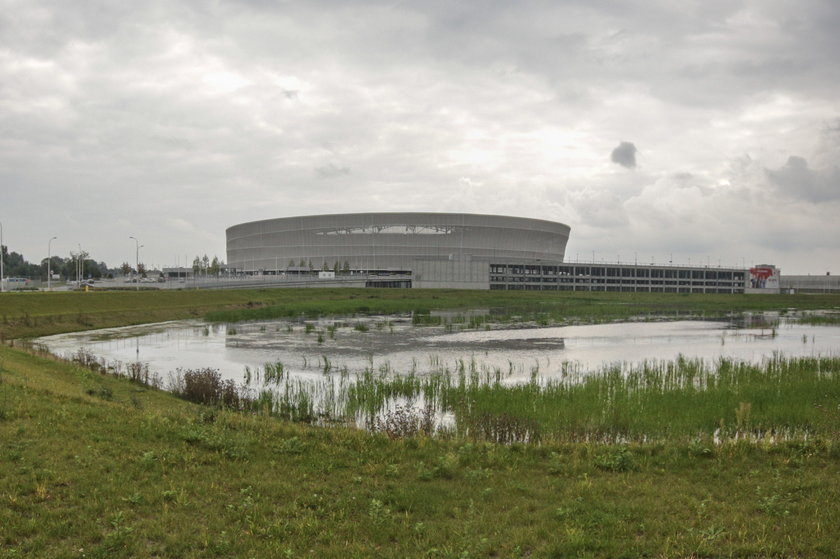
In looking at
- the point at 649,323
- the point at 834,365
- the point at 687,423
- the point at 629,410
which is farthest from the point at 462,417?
the point at 649,323

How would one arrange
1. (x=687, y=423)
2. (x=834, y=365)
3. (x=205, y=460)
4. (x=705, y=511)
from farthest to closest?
(x=834, y=365) < (x=687, y=423) < (x=205, y=460) < (x=705, y=511)

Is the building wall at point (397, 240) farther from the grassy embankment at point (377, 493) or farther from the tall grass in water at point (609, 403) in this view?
the grassy embankment at point (377, 493)

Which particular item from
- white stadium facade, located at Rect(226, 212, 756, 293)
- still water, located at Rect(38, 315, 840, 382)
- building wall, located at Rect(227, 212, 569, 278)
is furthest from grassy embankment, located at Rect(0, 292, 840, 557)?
building wall, located at Rect(227, 212, 569, 278)

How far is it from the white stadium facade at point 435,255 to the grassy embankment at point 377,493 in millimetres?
107008

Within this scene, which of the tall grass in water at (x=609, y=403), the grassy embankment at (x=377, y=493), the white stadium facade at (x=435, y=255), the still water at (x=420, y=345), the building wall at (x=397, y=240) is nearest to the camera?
the grassy embankment at (x=377, y=493)

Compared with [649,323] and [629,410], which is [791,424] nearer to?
[629,410]

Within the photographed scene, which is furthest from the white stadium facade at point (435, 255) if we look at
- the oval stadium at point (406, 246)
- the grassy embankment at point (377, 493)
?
the grassy embankment at point (377, 493)

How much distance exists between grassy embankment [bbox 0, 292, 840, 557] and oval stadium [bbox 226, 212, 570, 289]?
352 feet

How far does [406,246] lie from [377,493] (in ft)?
394

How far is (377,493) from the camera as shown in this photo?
29.5 feet

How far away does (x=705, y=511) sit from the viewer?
831cm

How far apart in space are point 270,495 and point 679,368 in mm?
20092

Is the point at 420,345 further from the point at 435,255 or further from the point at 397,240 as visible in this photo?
the point at 397,240

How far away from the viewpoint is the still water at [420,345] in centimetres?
2739
